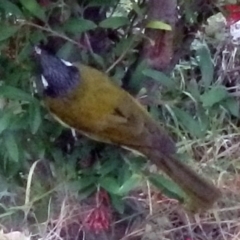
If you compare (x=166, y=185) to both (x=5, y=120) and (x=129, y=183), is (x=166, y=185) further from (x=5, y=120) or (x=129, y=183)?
(x=5, y=120)

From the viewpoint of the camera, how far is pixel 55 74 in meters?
1.27

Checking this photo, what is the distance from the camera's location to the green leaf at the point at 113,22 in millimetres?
1211

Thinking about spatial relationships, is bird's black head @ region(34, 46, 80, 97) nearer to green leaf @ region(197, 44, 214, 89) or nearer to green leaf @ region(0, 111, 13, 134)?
green leaf @ region(0, 111, 13, 134)

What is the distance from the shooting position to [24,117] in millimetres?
1220

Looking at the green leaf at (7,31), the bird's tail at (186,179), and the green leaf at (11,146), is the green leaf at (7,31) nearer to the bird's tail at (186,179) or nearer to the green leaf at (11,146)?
the green leaf at (11,146)

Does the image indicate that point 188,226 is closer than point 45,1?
No

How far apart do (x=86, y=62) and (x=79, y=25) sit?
0.45 ft

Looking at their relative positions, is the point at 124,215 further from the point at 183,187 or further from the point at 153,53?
the point at 153,53

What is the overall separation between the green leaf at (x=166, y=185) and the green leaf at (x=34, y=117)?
0.24 metres

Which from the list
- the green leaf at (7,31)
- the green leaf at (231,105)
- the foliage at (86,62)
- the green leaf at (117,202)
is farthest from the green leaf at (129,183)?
the green leaf at (7,31)

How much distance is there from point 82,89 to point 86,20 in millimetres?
166

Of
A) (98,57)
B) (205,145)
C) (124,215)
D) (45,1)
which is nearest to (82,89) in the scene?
(98,57)

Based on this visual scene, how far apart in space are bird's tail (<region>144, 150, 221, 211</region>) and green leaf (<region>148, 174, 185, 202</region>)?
1 cm

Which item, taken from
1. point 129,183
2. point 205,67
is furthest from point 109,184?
point 205,67
